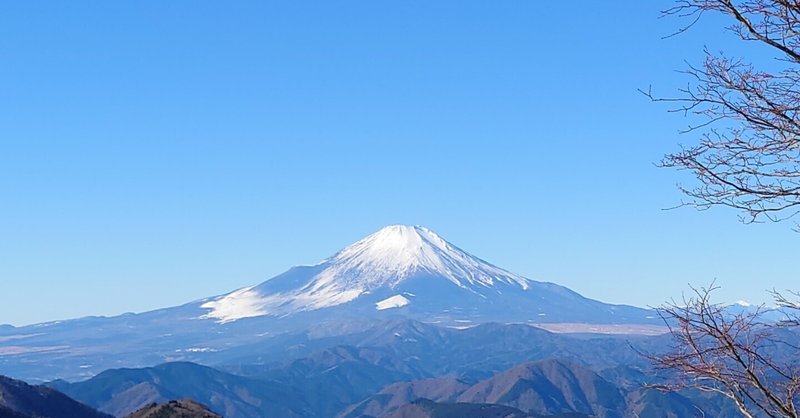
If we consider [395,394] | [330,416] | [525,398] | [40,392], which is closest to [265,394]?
[330,416]

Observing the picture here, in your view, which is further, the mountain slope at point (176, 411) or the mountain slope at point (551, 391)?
the mountain slope at point (551, 391)

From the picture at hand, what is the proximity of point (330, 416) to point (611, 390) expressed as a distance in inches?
2058

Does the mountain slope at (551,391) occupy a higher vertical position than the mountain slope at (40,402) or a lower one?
lower

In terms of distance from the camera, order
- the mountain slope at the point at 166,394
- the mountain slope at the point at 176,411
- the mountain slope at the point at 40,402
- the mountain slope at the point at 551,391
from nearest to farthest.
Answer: the mountain slope at the point at 176,411 → the mountain slope at the point at 40,402 → the mountain slope at the point at 166,394 → the mountain slope at the point at 551,391

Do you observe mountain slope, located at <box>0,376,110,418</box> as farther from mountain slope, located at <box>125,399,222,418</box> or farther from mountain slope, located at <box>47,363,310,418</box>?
mountain slope, located at <box>47,363,310,418</box>

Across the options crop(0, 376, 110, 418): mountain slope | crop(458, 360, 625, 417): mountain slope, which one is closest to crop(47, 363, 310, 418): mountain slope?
crop(458, 360, 625, 417): mountain slope

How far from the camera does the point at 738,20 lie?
586 centimetres

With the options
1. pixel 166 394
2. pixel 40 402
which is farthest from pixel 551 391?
pixel 40 402

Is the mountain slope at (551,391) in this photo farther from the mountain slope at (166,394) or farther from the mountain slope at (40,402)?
the mountain slope at (40,402)

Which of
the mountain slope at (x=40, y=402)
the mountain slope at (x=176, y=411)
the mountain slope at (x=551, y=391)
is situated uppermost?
the mountain slope at (x=40, y=402)

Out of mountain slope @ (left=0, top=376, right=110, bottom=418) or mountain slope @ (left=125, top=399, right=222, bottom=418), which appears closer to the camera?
mountain slope @ (left=125, top=399, right=222, bottom=418)

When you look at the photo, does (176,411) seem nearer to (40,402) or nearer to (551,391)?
(40,402)

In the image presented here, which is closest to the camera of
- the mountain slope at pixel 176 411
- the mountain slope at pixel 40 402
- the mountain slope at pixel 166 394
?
the mountain slope at pixel 176 411

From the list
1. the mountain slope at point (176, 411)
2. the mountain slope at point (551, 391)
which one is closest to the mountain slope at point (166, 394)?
the mountain slope at point (551, 391)
